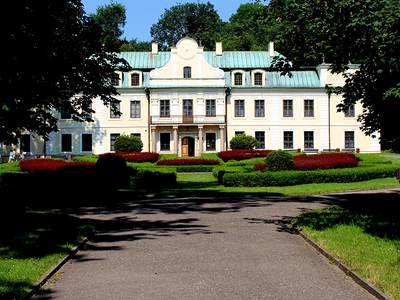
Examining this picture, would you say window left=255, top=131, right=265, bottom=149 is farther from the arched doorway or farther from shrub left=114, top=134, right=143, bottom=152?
shrub left=114, top=134, right=143, bottom=152

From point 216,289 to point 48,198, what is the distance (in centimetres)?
1227

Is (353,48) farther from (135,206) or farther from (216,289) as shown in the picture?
(135,206)

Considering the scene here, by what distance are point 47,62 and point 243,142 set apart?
28781 millimetres

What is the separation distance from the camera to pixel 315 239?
9320mm

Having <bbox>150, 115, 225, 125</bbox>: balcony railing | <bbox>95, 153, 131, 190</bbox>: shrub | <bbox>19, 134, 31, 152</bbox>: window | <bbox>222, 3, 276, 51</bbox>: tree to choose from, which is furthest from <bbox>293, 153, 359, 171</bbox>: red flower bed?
<bbox>222, 3, 276, 51</bbox>: tree

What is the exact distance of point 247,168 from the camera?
26.3 meters

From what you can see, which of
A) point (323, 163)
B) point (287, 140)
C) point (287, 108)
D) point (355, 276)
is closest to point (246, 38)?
point (287, 108)

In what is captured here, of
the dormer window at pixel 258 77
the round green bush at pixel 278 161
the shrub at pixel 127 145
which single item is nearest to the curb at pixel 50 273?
the round green bush at pixel 278 161

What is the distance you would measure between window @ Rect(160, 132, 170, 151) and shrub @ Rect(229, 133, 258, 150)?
5958 mm

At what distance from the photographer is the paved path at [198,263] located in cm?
627

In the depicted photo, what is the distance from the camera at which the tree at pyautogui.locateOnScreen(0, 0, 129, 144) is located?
15477 millimetres

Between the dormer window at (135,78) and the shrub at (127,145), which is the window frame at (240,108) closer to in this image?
the dormer window at (135,78)

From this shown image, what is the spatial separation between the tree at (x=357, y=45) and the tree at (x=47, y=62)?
8309mm

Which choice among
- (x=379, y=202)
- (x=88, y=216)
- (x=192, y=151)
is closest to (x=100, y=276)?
(x=88, y=216)
